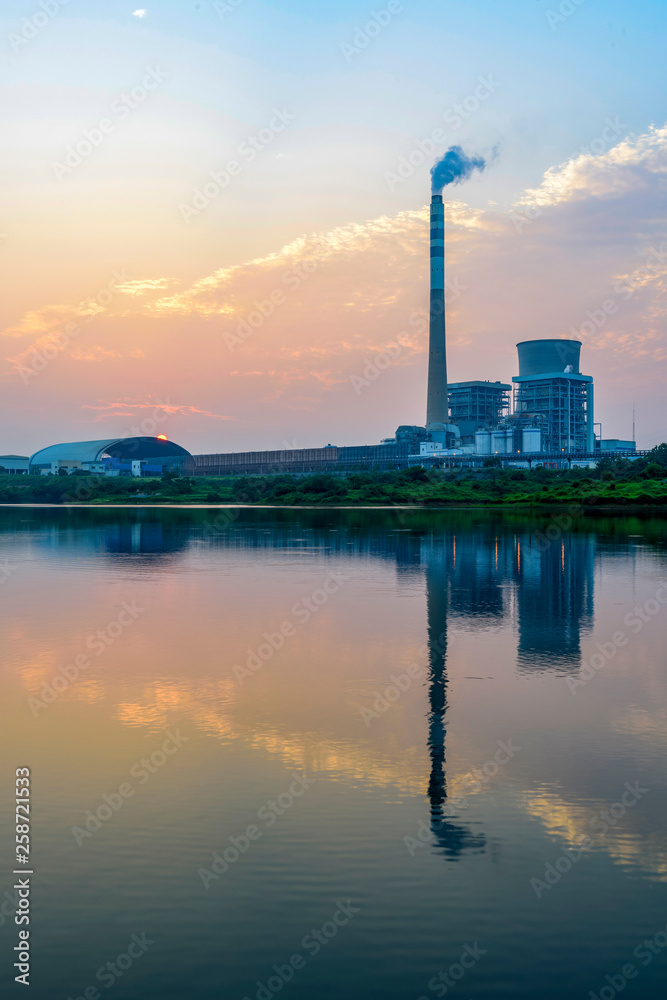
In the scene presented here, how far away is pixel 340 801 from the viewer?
7.73 m

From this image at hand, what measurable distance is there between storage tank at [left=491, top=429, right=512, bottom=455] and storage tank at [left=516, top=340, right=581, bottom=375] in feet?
58.1

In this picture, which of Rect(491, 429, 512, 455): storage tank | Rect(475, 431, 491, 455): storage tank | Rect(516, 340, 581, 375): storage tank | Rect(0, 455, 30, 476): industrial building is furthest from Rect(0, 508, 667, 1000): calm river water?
Rect(0, 455, 30, 476): industrial building

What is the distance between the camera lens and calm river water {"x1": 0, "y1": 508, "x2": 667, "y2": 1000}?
5371 millimetres

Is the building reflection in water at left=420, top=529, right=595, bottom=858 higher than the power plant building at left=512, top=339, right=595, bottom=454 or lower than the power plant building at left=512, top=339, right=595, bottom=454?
lower

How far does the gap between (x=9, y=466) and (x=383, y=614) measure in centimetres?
17425

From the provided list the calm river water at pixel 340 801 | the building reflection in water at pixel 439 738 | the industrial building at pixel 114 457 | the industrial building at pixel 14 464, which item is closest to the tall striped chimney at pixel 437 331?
the industrial building at pixel 114 457

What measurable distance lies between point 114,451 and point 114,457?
1.30 meters

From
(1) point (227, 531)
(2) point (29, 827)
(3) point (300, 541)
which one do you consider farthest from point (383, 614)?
(1) point (227, 531)

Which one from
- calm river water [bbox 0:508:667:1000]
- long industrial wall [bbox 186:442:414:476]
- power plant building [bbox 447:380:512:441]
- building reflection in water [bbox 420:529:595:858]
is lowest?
calm river water [bbox 0:508:667:1000]

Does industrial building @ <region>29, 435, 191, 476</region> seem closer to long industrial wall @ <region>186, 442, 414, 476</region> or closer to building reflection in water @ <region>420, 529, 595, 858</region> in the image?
long industrial wall @ <region>186, 442, 414, 476</region>

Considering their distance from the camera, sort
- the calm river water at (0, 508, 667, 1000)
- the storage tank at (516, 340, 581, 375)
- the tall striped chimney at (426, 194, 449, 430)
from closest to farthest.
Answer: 1. the calm river water at (0, 508, 667, 1000)
2. the tall striped chimney at (426, 194, 449, 430)
3. the storage tank at (516, 340, 581, 375)

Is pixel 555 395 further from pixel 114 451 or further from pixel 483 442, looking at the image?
pixel 114 451

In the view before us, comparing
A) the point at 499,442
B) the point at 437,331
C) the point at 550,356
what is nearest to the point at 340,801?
the point at 437,331

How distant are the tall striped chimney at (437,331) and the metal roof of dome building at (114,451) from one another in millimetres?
54967
